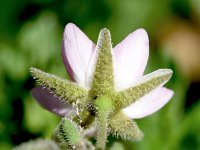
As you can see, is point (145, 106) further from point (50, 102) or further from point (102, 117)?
point (50, 102)

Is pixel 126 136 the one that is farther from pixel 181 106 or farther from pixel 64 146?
pixel 181 106

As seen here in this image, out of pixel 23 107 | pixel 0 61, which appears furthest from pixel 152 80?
pixel 0 61

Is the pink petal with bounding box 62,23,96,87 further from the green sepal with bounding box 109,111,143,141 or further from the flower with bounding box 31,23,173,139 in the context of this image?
the green sepal with bounding box 109,111,143,141

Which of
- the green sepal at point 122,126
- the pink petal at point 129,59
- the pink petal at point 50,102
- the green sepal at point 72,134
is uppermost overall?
the pink petal at point 129,59

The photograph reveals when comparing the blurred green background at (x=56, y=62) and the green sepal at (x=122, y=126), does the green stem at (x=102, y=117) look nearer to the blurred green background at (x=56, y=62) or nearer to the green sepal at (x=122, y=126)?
the green sepal at (x=122, y=126)

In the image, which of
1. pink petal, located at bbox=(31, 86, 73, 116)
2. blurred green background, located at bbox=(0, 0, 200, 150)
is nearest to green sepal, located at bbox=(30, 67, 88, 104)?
pink petal, located at bbox=(31, 86, 73, 116)

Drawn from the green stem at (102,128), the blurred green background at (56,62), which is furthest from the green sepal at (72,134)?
the blurred green background at (56,62)

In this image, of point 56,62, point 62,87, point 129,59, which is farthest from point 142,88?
point 56,62
